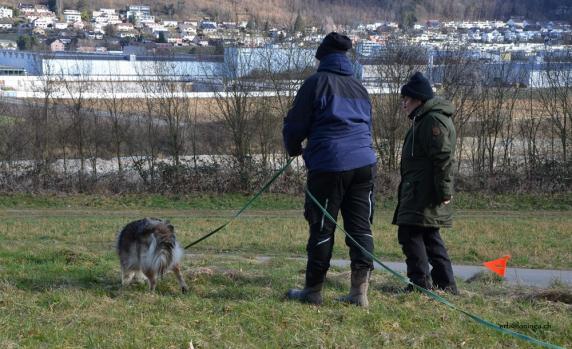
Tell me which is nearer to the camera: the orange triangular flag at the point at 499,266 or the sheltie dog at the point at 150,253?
the sheltie dog at the point at 150,253

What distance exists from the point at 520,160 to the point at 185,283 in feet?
69.8

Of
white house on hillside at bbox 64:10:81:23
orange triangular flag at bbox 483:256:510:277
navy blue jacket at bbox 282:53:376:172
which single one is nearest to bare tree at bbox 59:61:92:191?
orange triangular flag at bbox 483:256:510:277

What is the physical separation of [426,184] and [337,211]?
1.02 m

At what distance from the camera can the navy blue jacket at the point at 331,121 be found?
18.8 ft

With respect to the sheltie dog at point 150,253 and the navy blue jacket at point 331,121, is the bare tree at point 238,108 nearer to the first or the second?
the sheltie dog at point 150,253

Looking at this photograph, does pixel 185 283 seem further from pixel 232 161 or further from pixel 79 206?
pixel 232 161

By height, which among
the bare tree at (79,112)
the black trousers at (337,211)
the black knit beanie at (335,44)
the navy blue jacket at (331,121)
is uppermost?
the black knit beanie at (335,44)

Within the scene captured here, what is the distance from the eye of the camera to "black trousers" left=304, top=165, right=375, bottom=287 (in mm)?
5871

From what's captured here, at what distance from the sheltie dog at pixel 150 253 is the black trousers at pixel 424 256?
214 cm

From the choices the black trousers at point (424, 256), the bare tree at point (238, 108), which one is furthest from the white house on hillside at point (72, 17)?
the black trousers at point (424, 256)

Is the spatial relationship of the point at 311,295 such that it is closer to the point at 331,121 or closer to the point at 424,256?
the point at 424,256

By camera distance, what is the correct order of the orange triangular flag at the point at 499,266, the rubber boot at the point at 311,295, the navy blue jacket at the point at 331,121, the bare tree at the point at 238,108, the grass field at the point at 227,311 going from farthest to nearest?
1. the bare tree at the point at 238,108
2. the orange triangular flag at the point at 499,266
3. the rubber boot at the point at 311,295
4. the navy blue jacket at the point at 331,121
5. the grass field at the point at 227,311

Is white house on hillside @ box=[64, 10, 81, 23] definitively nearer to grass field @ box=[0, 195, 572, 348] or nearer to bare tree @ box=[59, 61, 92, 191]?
bare tree @ box=[59, 61, 92, 191]

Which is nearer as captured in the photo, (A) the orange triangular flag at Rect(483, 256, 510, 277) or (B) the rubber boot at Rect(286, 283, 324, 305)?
(B) the rubber boot at Rect(286, 283, 324, 305)
